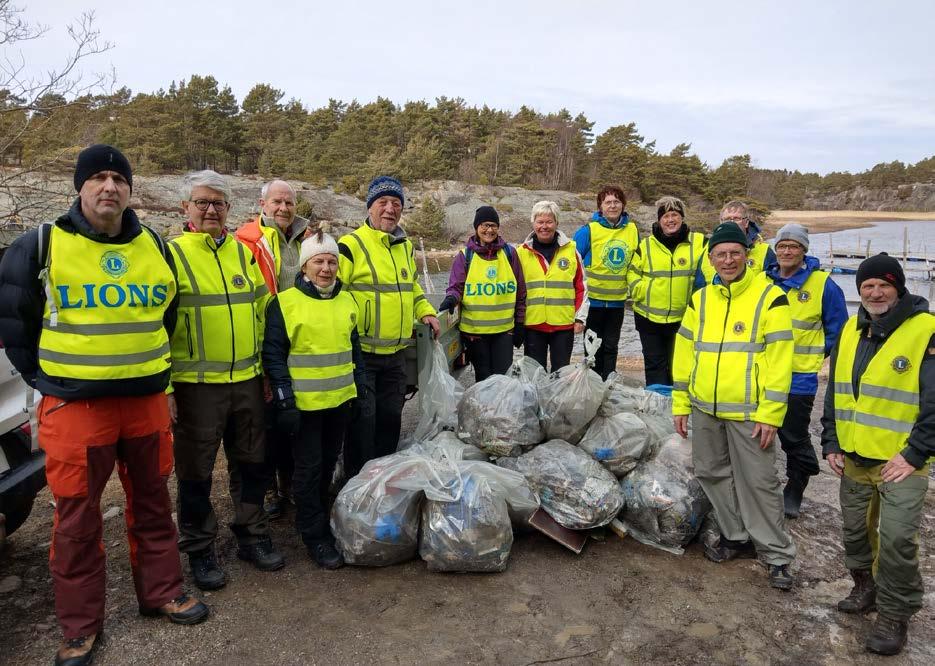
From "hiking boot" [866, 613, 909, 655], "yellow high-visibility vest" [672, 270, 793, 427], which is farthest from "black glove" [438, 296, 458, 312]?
"hiking boot" [866, 613, 909, 655]

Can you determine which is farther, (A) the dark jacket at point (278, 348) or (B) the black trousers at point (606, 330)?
(B) the black trousers at point (606, 330)

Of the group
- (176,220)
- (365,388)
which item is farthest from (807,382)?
(176,220)

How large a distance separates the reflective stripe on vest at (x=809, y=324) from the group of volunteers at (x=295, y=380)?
0.01m

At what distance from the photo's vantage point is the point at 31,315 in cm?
226

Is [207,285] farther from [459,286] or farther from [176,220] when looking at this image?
[176,220]

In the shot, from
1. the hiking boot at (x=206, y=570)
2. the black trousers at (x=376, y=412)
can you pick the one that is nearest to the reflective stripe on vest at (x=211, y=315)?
the black trousers at (x=376, y=412)

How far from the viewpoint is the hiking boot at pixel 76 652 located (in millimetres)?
2303

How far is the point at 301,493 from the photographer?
312cm

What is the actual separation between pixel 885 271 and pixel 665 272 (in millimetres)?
2012

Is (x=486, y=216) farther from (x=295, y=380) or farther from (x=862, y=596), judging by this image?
(x=862, y=596)

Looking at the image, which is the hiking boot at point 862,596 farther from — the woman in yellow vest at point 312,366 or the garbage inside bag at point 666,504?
the woman in yellow vest at point 312,366

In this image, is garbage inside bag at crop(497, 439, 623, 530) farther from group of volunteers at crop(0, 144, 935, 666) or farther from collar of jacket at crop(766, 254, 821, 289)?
collar of jacket at crop(766, 254, 821, 289)

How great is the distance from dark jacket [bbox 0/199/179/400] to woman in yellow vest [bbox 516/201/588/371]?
9.51 feet

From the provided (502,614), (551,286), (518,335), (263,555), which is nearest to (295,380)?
(263,555)
